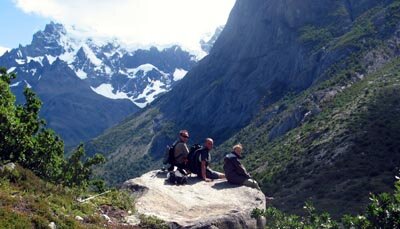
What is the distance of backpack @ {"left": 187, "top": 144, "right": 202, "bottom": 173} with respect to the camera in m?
21.1

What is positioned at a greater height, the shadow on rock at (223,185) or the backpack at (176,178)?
the backpack at (176,178)

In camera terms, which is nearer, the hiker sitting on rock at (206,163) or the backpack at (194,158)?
the hiker sitting on rock at (206,163)

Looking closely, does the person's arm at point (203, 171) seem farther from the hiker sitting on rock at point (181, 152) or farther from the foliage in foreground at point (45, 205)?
the foliage in foreground at point (45, 205)

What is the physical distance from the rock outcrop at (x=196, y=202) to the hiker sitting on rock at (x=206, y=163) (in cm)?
35

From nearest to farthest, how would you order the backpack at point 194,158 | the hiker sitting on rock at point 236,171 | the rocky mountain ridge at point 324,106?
the hiker sitting on rock at point 236,171 < the backpack at point 194,158 < the rocky mountain ridge at point 324,106

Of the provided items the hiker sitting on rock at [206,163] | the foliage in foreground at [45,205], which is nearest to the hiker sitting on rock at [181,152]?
the hiker sitting on rock at [206,163]

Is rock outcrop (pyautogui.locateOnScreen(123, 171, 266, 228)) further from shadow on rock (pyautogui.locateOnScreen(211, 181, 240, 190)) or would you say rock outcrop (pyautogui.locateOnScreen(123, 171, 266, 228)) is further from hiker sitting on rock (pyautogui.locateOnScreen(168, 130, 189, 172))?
hiker sitting on rock (pyautogui.locateOnScreen(168, 130, 189, 172))

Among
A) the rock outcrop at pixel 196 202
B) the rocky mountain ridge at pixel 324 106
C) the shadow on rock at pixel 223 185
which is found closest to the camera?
the rock outcrop at pixel 196 202

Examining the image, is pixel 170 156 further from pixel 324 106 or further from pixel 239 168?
pixel 324 106

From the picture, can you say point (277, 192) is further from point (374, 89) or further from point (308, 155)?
point (374, 89)

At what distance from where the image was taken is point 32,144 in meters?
25.3

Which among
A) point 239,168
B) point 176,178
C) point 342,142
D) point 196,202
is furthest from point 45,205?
point 342,142

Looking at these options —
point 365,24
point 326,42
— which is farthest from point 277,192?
point 326,42

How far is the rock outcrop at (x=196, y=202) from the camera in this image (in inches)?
634
